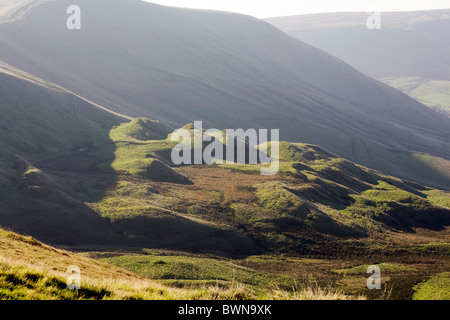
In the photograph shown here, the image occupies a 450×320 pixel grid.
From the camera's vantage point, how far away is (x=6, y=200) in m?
54.8

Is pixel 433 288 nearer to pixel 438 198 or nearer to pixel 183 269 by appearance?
pixel 183 269

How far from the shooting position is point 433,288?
36.4m

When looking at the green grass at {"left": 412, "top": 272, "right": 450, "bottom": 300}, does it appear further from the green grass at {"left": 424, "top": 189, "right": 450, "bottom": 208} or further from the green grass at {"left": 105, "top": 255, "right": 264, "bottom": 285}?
the green grass at {"left": 424, "top": 189, "right": 450, "bottom": 208}

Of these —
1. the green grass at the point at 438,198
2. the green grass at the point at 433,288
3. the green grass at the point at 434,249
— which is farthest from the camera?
the green grass at the point at 438,198

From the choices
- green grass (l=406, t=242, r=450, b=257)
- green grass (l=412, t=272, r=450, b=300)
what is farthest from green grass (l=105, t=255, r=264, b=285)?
green grass (l=406, t=242, r=450, b=257)

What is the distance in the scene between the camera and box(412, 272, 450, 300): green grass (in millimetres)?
34153

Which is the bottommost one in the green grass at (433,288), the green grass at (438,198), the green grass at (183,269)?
the green grass at (433,288)

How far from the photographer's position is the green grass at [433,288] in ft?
112

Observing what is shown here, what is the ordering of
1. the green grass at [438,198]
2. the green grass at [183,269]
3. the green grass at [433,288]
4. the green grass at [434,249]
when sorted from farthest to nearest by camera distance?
the green grass at [438,198] < the green grass at [434,249] < the green grass at [183,269] < the green grass at [433,288]

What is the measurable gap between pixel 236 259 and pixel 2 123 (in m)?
72.5

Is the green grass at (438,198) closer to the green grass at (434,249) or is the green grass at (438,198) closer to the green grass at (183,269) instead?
the green grass at (434,249)

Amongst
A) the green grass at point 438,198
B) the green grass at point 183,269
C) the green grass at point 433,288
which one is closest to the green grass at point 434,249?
the green grass at point 433,288

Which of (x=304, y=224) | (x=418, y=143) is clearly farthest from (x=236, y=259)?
(x=418, y=143)

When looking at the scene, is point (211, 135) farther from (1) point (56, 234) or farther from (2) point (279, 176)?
(1) point (56, 234)
